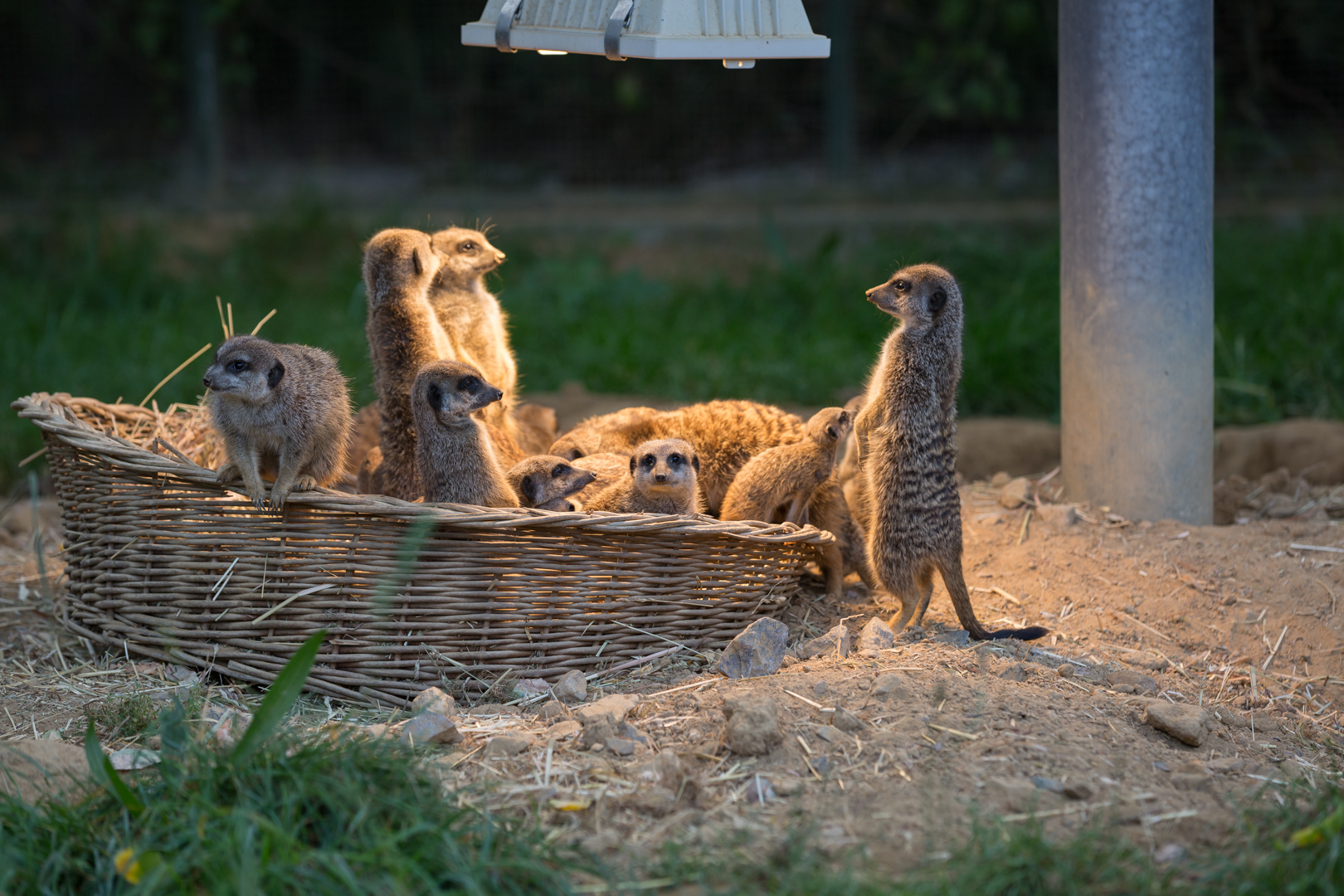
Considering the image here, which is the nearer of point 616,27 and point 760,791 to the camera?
point 760,791

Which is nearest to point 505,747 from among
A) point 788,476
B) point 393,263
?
point 788,476

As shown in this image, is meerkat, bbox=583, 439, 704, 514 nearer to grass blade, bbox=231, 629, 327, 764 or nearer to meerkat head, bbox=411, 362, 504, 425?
meerkat head, bbox=411, 362, 504, 425

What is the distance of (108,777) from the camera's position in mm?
2166

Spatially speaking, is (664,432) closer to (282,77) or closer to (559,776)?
(559,776)

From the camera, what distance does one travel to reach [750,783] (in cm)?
228

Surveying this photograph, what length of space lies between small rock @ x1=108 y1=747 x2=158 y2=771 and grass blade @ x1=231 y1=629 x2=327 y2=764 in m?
0.29

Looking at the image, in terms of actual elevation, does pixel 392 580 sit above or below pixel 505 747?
above

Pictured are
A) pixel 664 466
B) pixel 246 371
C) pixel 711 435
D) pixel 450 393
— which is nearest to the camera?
pixel 246 371

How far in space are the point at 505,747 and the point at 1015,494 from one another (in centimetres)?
217

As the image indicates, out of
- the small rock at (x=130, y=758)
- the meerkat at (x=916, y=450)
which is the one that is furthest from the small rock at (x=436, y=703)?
the meerkat at (x=916, y=450)

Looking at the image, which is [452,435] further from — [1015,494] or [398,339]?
[1015,494]

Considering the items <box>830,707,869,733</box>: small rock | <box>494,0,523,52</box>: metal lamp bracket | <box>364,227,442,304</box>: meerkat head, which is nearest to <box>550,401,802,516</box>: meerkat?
<box>364,227,442,304</box>: meerkat head

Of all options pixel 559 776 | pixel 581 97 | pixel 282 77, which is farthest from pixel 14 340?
pixel 559 776

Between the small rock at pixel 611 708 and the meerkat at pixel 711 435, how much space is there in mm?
1186
